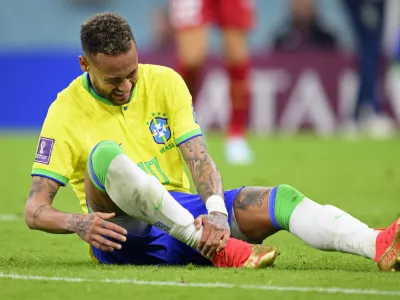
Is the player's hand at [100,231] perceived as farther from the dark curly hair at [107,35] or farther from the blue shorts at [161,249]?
the dark curly hair at [107,35]

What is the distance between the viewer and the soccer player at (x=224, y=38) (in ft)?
32.7

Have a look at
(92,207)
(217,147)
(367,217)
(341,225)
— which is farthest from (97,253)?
(217,147)

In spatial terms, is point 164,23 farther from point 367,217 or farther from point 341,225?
point 341,225

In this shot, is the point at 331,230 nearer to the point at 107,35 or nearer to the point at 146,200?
the point at 146,200

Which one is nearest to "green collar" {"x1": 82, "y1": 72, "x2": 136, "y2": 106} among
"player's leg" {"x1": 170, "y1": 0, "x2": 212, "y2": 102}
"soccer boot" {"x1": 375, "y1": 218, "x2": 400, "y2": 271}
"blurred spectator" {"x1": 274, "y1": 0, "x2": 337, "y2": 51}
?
"soccer boot" {"x1": 375, "y1": 218, "x2": 400, "y2": 271}

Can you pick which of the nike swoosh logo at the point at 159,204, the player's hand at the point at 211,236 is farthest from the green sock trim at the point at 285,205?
the nike swoosh logo at the point at 159,204

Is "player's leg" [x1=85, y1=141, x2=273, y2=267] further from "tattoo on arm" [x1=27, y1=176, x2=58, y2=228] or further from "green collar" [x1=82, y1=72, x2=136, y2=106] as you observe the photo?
"green collar" [x1=82, y1=72, x2=136, y2=106]

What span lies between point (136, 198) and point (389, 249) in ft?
3.30

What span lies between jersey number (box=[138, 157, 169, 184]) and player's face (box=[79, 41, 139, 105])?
28cm

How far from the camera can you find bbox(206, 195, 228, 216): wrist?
4312 mm

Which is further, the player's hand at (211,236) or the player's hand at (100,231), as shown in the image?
the player's hand at (211,236)

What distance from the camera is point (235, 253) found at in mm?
4258

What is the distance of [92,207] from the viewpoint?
4316 millimetres

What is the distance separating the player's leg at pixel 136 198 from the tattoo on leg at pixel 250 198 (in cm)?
22
